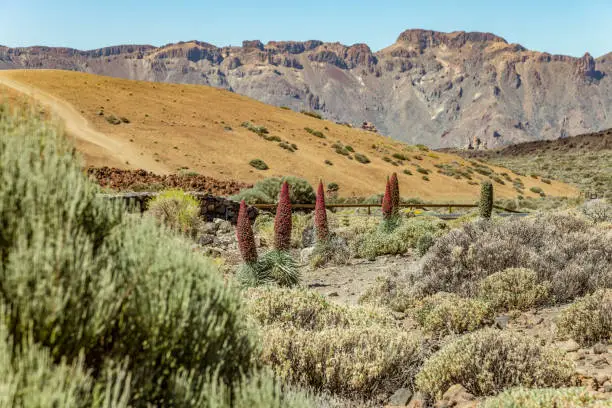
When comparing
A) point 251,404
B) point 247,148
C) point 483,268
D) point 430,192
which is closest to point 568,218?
point 483,268

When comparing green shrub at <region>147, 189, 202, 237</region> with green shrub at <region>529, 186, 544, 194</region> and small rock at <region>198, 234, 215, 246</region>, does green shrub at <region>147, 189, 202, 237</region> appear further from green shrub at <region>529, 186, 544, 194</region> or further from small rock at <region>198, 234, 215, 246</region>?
green shrub at <region>529, 186, 544, 194</region>

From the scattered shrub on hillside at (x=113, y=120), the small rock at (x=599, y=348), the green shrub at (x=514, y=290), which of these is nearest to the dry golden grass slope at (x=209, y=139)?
the scattered shrub on hillside at (x=113, y=120)

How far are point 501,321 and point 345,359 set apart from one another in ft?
9.32

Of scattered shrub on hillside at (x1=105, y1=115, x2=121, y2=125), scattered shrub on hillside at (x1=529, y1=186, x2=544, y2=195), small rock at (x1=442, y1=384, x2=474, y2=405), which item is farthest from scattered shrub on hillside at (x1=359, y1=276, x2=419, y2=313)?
scattered shrub on hillside at (x1=529, y1=186, x2=544, y2=195)

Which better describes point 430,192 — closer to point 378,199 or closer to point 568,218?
point 378,199

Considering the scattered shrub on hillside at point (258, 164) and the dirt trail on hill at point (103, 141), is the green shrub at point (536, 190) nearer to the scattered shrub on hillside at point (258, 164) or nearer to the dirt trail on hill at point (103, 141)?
the scattered shrub on hillside at point (258, 164)

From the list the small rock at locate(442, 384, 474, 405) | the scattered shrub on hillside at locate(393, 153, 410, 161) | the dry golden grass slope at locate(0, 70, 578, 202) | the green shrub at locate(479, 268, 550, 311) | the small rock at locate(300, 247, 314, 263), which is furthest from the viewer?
the scattered shrub on hillside at locate(393, 153, 410, 161)

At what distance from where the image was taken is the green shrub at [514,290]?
734 centimetres

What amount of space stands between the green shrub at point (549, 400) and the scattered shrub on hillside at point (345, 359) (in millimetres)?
1264

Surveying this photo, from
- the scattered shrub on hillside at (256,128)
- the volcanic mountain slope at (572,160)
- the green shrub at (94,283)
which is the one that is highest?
the scattered shrub on hillside at (256,128)

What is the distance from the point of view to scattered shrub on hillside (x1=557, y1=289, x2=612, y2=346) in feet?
19.1

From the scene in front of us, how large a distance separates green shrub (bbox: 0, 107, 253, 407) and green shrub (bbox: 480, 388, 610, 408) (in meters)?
2.03

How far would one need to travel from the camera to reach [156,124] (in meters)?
39.0

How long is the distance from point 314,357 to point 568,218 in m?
8.47
